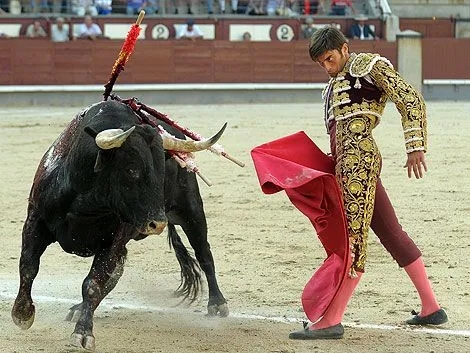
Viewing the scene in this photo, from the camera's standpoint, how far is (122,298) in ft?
15.0

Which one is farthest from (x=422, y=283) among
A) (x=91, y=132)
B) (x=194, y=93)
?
(x=194, y=93)

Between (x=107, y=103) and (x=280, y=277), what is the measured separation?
1450 millimetres

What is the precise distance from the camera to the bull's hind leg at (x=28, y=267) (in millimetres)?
3742

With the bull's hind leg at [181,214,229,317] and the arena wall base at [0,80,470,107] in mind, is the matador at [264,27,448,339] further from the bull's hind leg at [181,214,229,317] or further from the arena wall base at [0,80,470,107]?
the arena wall base at [0,80,470,107]

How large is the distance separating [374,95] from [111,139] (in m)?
0.88

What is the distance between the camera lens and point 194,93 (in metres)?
16.4

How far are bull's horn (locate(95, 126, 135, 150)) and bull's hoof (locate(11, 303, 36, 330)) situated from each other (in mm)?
701

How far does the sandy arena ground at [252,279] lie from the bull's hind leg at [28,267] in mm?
83

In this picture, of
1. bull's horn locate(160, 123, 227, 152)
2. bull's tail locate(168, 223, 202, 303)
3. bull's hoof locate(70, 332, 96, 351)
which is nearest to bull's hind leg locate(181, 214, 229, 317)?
bull's tail locate(168, 223, 202, 303)

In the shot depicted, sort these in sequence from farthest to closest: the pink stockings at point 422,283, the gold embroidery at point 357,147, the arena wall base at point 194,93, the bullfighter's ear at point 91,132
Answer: the arena wall base at point 194,93, the pink stockings at point 422,283, the gold embroidery at point 357,147, the bullfighter's ear at point 91,132

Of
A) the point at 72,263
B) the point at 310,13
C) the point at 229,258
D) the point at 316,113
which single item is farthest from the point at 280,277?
the point at 310,13

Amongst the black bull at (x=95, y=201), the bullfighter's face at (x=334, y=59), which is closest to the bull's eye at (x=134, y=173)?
the black bull at (x=95, y=201)

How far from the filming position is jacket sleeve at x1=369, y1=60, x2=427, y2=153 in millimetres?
3512

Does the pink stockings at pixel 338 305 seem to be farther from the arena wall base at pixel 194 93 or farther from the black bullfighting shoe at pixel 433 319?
the arena wall base at pixel 194 93
